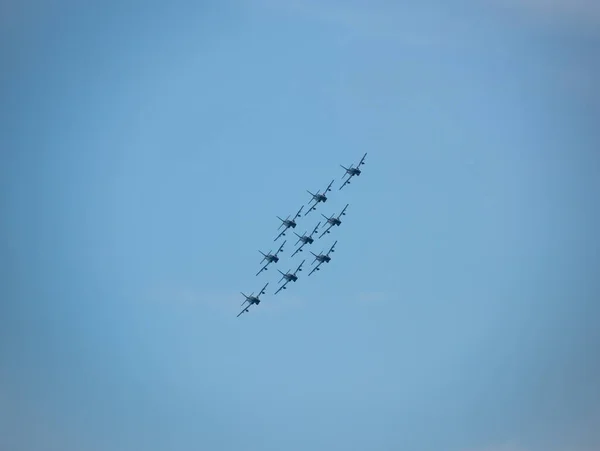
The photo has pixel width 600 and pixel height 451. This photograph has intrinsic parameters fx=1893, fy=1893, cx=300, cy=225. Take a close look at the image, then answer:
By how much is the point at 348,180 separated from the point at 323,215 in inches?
180

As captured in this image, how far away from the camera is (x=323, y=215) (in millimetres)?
198500

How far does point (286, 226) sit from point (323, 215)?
412 centimetres

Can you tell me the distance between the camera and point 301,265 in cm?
19975

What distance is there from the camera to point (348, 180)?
197625mm

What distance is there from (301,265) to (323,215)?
589 cm

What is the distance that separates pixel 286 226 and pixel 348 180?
8.23 metres

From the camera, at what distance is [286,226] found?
199250 mm

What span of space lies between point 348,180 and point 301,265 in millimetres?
10400

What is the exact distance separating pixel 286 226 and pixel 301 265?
444 centimetres
